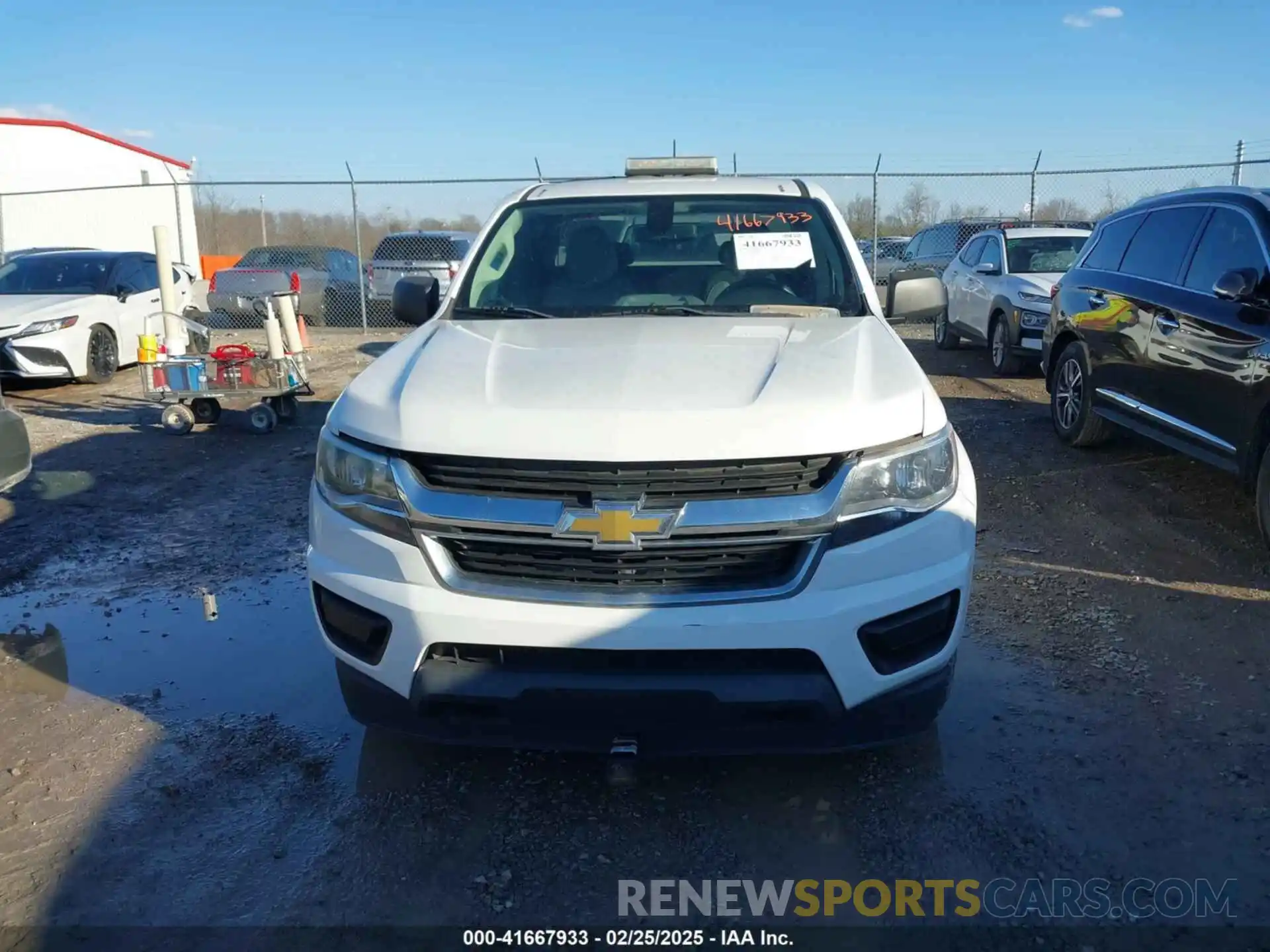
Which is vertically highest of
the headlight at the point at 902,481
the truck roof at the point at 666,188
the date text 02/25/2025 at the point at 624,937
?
the truck roof at the point at 666,188

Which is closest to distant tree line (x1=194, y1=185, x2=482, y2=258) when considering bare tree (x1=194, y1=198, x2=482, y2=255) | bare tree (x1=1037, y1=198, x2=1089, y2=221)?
bare tree (x1=194, y1=198, x2=482, y2=255)

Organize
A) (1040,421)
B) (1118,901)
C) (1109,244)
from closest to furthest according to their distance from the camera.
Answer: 1. (1118,901)
2. (1109,244)
3. (1040,421)

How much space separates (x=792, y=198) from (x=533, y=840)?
2927 millimetres

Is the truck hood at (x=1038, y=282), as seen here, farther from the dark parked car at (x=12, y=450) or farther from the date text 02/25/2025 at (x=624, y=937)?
the date text 02/25/2025 at (x=624, y=937)

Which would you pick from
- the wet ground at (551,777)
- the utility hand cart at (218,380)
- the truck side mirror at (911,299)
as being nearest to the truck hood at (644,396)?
the truck side mirror at (911,299)

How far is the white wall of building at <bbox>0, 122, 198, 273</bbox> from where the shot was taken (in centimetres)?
2697

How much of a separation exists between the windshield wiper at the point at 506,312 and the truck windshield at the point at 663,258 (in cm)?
2

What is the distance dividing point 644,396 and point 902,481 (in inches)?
29.0

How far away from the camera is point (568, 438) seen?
105 inches

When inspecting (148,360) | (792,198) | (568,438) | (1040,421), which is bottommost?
(1040,421)

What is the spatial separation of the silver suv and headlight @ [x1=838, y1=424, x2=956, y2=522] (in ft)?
44.6

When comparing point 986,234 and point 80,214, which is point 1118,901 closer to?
point 986,234

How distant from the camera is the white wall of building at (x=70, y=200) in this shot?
27.0m

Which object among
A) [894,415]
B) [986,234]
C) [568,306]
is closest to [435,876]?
[894,415]
